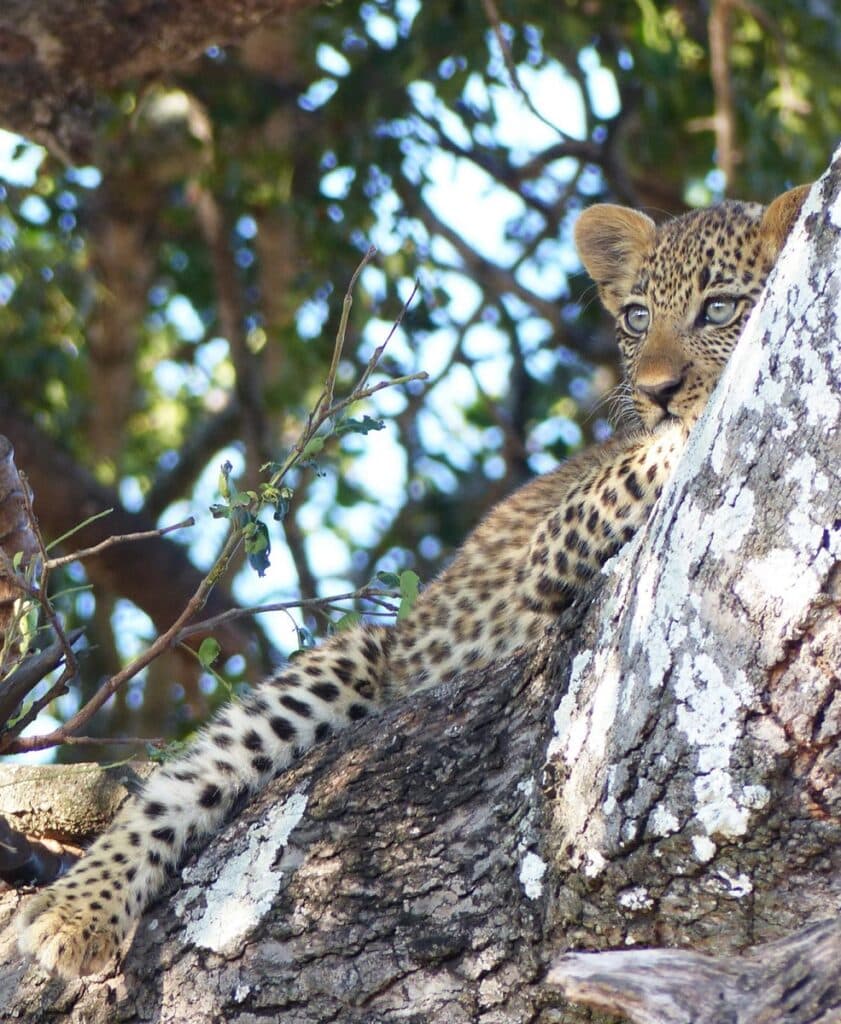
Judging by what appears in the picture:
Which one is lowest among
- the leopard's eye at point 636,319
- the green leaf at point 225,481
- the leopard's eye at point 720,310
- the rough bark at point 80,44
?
the green leaf at point 225,481

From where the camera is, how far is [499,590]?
208 inches

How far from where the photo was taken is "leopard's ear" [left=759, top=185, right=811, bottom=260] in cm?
500

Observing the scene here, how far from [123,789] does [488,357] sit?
4.92 metres

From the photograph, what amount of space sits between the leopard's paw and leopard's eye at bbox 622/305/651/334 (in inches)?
105

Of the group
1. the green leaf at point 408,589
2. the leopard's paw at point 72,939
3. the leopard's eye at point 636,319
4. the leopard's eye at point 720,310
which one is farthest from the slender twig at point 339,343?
the leopard's eye at point 636,319

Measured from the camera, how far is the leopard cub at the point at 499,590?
4301 mm

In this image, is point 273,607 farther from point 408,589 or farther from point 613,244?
point 613,244

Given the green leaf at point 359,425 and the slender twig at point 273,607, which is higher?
the green leaf at point 359,425

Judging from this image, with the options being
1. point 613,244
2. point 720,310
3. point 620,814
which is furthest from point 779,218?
point 620,814

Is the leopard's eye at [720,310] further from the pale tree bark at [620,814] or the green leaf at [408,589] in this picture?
the pale tree bark at [620,814]

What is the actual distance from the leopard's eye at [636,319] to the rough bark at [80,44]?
1991 millimetres

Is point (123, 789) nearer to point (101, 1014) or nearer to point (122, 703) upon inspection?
point (101, 1014)

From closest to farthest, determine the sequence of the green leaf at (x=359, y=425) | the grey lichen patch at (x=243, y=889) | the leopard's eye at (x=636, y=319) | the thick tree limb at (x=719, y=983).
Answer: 1. the thick tree limb at (x=719, y=983)
2. the grey lichen patch at (x=243, y=889)
3. the green leaf at (x=359, y=425)
4. the leopard's eye at (x=636, y=319)

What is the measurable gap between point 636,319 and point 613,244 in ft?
2.07
